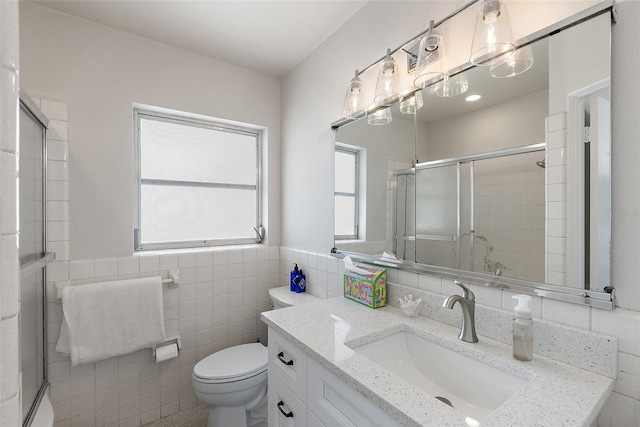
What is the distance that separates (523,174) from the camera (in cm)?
95

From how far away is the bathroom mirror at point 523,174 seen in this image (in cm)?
81

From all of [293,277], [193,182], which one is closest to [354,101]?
[293,277]


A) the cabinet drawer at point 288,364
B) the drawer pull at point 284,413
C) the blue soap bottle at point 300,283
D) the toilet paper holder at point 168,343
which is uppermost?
the blue soap bottle at point 300,283

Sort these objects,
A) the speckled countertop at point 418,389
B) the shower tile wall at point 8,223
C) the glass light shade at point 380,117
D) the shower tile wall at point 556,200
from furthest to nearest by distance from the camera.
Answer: the glass light shade at point 380,117, the shower tile wall at point 556,200, the speckled countertop at point 418,389, the shower tile wall at point 8,223

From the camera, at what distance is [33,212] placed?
135 cm

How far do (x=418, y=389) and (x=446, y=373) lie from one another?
32 centimetres

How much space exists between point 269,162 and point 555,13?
184 cm

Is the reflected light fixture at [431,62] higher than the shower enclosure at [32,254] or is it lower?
higher

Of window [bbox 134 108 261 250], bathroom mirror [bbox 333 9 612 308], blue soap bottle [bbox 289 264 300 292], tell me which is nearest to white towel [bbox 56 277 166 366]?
window [bbox 134 108 261 250]

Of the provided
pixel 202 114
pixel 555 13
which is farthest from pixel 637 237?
pixel 202 114

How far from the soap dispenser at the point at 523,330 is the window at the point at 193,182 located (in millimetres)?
1878

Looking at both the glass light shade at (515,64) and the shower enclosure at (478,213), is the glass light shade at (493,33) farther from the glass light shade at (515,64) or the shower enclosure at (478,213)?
the shower enclosure at (478,213)

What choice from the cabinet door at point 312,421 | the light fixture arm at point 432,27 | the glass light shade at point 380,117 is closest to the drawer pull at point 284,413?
the cabinet door at point 312,421

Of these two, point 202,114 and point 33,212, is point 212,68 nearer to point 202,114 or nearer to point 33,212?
point 202,114
